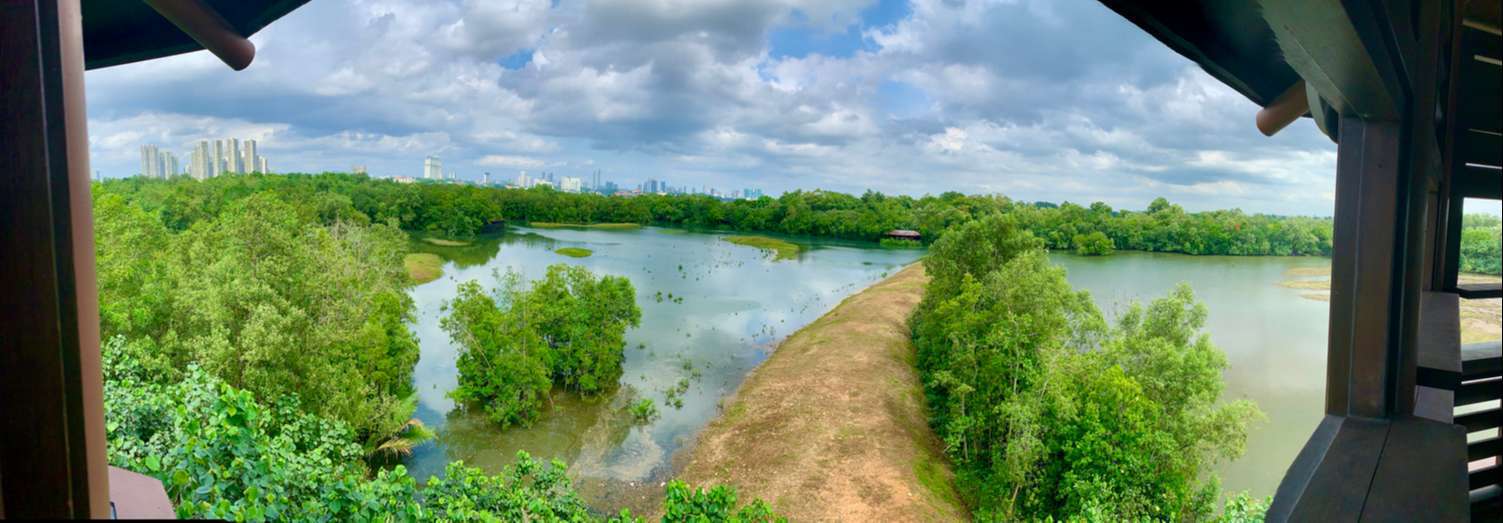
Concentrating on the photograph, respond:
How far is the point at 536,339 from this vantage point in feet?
40.5

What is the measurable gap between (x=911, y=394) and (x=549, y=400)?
7.56 meters

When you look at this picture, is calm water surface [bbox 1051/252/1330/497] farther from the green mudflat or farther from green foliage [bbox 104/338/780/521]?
the green mudflat

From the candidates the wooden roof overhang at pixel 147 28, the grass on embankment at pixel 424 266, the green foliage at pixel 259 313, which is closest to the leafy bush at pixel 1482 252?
the wooden roof overhang at pixel 147 28

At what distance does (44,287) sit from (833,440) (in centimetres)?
1146

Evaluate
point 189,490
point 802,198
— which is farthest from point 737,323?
point 802,198

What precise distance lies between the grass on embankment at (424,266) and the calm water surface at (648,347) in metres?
0.48

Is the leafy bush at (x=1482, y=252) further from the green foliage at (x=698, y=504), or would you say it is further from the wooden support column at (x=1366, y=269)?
the wooden support column at (x=1366, y=269)

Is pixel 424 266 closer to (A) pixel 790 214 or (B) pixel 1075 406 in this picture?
(B) pixel 1075 406

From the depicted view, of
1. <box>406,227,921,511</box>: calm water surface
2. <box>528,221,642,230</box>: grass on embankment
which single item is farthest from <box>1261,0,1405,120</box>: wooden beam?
<box>528,221,642,230</box>: grass on embankment

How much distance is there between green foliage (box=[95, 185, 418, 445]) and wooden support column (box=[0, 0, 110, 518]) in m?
8.26

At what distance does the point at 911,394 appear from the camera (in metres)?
13.9

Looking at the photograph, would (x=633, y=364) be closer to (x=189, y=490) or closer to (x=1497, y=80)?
(x=189, y=490)

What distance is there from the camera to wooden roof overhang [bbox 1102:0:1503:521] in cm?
108

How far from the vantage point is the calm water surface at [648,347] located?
34.5 ft
